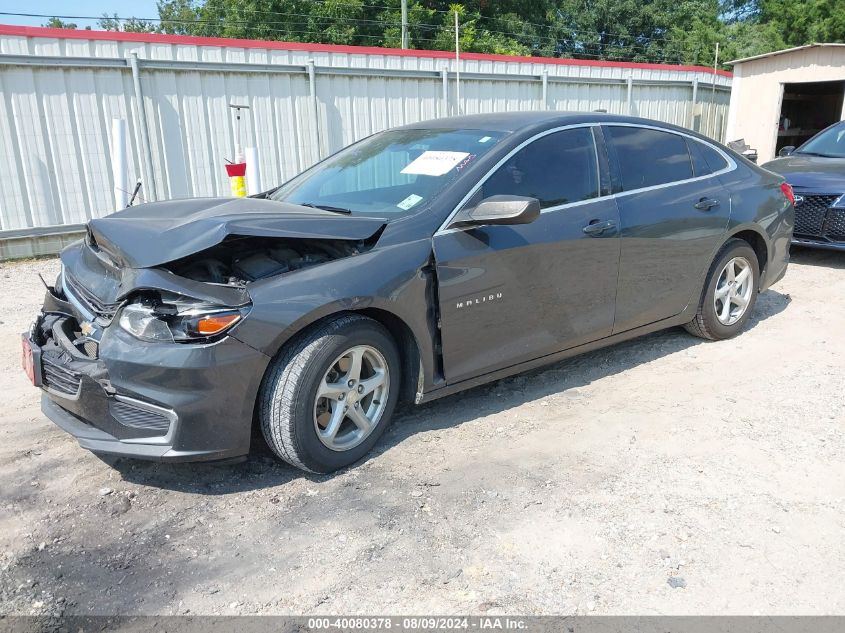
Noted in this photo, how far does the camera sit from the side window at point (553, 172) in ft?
13.0

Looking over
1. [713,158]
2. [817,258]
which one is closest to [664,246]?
[713,158]

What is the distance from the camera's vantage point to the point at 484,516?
3.14m

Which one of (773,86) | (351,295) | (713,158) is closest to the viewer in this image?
(351,295)

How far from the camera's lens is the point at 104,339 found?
310cm

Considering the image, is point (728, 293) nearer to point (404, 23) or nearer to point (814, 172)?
point (814, 172)

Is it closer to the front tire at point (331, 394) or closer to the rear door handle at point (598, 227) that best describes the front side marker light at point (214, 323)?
the front tire at point (331, 394)

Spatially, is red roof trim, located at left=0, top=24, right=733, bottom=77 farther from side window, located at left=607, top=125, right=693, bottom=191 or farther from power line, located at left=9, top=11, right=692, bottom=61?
power line, located at left=9, top=11, right=692, bottom=61

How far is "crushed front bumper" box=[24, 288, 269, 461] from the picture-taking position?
2973 millimetres

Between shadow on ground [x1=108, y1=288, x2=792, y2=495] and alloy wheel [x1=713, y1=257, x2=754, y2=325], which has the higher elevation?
alloy wheel [x1=713, y1=257, x2=754, y2=325]

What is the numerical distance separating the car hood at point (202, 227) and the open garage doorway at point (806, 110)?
15802mm

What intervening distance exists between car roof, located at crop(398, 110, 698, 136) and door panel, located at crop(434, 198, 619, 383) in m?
0.53

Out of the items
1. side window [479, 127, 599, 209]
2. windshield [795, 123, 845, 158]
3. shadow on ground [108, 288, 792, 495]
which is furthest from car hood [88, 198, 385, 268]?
windshield [795, 123, 845, 158]

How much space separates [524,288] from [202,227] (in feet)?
5.75

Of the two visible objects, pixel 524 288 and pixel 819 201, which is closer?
pixel 524 288
